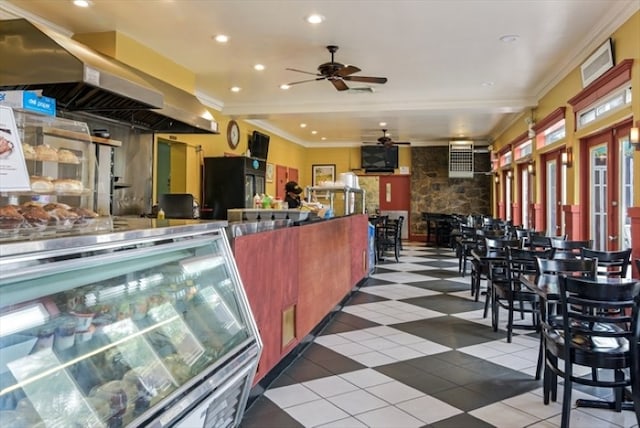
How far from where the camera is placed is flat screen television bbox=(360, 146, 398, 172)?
1467cm

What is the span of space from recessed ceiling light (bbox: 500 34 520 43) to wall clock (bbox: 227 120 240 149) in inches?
224

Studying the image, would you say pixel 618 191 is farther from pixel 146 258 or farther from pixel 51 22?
pixel 51 22

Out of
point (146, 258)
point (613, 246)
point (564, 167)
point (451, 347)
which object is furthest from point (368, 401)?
point (564, 167)

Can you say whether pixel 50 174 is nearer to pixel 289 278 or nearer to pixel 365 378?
pixel 289 278

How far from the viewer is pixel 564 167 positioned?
7.12m

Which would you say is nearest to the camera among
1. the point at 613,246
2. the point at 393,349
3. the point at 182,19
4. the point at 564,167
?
the point at 393,349

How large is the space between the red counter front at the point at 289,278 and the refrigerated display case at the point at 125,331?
567 mm

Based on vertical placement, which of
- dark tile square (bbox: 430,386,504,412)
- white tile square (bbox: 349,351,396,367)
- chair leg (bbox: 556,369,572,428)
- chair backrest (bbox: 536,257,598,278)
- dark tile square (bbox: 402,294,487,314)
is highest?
chair backrest (bbox: 536,257,598,278)

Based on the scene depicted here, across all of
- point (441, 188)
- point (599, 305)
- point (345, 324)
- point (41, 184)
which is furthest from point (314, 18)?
point (441, 188)

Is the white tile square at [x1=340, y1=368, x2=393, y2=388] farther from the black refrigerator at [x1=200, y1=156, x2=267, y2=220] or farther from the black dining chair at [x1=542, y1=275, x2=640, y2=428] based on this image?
the black refrigerator at [x1=200, y1=156, x2=267, y2=220]

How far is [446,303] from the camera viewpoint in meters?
5.79

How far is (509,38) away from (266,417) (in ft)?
16.7

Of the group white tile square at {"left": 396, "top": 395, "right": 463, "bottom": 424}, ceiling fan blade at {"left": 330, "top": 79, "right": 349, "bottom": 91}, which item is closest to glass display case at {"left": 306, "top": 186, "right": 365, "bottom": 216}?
ceiling fan blade at {"left": 330, "top": 79, "right": 349, "bottom": 91}

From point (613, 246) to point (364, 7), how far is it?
4.00 m
